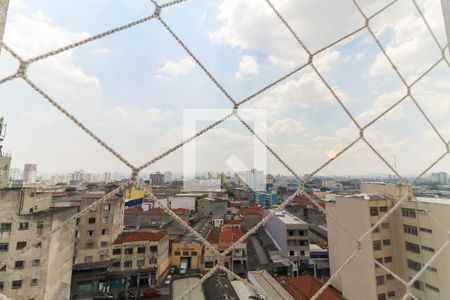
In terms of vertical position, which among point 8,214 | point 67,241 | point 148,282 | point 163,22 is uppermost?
point 163,22

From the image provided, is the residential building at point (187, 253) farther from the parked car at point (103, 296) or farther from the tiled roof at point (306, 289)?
the tiled roof at point (306, 289)

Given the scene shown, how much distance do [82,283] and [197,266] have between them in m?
2.15

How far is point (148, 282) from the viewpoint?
4590mm

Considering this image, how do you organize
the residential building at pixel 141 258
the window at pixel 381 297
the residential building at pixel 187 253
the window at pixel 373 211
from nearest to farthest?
the window at pixel 373 211
the window at pixel 381 297
the residential building at pixel 141 258
the residential building at pixel 187 253

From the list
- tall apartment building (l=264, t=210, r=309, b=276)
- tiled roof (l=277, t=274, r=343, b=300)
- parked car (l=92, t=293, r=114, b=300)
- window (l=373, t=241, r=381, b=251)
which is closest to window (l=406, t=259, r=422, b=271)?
window (l=373, t=241, r=381, b=251)

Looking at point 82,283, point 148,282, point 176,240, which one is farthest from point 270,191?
point 82,283

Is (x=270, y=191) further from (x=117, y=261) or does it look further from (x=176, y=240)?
(x=117, y=261)

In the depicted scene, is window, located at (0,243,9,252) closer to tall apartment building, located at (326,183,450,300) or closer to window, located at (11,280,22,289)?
window, located at (11,280,22,289)

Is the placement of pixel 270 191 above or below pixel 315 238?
above

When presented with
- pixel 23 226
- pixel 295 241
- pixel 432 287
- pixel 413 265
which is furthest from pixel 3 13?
pixel 295 241

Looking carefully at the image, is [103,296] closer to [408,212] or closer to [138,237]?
[138,237]

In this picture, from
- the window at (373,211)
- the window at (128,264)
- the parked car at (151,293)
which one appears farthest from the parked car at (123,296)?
the window at (373,211)

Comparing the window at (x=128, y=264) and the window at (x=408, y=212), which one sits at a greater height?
the window at (x=408, y=212)

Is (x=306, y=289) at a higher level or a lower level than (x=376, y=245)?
lower
